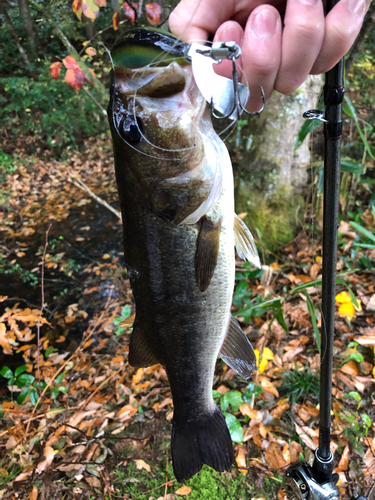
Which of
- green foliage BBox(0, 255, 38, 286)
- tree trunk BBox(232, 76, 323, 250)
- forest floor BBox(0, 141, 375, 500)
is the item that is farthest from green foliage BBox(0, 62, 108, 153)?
tree trunk BBox(232, 76, 323, 250)

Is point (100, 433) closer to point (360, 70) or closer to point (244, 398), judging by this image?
point (244, 398)

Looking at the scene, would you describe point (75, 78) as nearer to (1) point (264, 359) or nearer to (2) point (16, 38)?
(1) point (264, 359)

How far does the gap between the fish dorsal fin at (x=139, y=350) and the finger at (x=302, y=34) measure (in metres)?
1.16

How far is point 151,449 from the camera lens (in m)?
2.86

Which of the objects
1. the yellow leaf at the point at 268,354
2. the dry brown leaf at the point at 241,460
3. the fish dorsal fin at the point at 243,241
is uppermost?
the fish dorsal fin at the point at 243,241

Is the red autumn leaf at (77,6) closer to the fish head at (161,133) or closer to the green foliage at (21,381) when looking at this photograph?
the fish head at (161,133)

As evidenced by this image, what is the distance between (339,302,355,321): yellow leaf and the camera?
3.23 m

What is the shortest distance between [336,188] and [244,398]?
7.49 ft

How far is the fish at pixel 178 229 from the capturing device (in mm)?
1104

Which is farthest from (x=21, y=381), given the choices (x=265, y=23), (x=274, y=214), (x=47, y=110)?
(x=47, y=110)

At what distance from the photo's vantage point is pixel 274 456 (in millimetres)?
2617

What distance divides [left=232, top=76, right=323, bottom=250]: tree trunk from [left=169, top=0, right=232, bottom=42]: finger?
10.0ft

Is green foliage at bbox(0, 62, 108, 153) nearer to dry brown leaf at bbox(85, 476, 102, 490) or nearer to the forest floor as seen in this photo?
the forest floor

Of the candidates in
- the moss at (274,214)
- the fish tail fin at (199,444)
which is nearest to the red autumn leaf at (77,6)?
the moss at (274,214)
